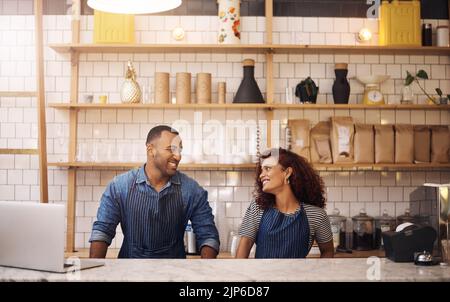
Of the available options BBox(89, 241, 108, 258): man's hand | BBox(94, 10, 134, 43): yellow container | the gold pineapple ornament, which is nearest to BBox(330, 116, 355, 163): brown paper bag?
the gold pineapple ornament

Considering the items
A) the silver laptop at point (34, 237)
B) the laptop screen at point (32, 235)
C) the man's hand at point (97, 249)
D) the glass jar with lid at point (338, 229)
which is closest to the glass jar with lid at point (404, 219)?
the glass jar with lid at point (338, 229)

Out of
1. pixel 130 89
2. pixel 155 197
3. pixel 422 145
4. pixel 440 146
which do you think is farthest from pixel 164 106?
pixel 440 146

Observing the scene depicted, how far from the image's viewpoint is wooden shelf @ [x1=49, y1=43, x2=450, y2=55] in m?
4.63

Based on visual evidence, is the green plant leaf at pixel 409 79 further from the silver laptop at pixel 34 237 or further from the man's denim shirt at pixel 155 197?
the silver laptop at pixel 34 237

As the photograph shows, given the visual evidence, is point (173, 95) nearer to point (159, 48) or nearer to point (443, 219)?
point (159, 48)

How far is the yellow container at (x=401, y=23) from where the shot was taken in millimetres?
4742

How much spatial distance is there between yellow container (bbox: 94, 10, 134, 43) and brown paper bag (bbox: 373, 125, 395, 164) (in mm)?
2064

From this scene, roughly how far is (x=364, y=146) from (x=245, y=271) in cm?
244

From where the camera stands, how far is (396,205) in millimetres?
4973

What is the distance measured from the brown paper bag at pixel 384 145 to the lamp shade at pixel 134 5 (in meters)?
2.30

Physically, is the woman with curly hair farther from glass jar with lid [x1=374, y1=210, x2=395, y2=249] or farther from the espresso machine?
glass jar with lid [x1=374, y1=210, x2=395, y2=249]
